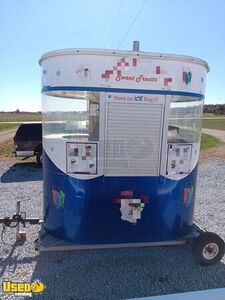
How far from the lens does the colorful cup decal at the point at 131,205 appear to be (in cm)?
455

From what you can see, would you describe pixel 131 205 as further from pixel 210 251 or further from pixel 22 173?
pixel 22 173

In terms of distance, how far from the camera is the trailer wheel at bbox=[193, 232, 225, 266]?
470cm

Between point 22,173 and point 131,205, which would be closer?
point 131,205

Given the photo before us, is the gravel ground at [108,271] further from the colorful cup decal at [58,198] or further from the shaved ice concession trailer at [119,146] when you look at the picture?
the colorful cup decal at [58,198]

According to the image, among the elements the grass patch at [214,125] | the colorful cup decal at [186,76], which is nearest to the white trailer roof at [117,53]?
the colorful cup decal at [186,76]

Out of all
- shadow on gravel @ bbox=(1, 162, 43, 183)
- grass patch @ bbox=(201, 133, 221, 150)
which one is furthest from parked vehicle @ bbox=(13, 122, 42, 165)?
grass patch @ bbox=(201, 133, 221, 150)

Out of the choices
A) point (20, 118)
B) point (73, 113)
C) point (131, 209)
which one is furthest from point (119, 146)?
point (20, 118)

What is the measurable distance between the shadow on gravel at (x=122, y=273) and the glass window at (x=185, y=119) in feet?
6.18

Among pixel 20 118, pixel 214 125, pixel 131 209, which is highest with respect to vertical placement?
pixel 131 209

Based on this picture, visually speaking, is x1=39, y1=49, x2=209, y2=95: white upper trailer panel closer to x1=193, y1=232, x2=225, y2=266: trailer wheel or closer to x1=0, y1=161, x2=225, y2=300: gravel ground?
x1=193, y1=232, x2=225, y2=266: trailer wheel

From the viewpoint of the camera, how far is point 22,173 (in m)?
11.6

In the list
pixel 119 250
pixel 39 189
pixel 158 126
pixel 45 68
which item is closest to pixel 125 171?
pixel 158 126

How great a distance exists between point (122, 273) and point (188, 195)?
1.53m

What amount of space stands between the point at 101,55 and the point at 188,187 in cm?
235
